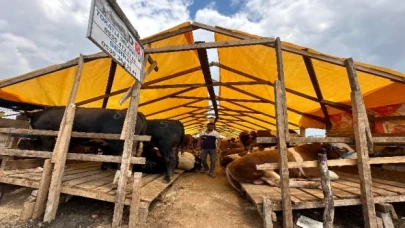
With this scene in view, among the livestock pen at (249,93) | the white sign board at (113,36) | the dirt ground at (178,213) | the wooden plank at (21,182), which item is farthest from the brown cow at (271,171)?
the wooden plank at (21,182)

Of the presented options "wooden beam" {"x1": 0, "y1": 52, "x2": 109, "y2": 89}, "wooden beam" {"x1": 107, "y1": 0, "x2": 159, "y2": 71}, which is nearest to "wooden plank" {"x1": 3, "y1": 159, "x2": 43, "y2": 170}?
"wooden beam" {"x1": 0, "y1": 52, "x2": 109, "y2": 89}

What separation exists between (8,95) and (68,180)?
3301mm

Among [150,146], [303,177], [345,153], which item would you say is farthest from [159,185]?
[345,153]

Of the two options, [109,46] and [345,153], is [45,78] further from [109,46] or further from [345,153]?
[345,153]

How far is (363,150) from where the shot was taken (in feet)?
11.6

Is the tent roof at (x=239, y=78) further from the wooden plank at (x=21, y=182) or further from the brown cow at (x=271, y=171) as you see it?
the wooden plank at (x=21, y=182)

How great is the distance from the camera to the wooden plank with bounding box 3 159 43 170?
4.48 meters

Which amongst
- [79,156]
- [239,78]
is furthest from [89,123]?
[239,78]

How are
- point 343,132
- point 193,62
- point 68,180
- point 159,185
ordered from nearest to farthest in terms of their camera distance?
point 68,180, point 159,185, point 193,62, point 343,132

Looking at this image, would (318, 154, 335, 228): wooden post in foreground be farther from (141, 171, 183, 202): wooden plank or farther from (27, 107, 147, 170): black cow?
(27, 107, 147, 170): black cow

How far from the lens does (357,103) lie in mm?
3711

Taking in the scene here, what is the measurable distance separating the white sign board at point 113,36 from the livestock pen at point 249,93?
0.94 m

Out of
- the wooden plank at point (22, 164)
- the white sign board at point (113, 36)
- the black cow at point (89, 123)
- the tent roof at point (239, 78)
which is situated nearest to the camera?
the white sign board at point (113, 36)

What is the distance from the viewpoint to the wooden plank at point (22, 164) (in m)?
4.48
